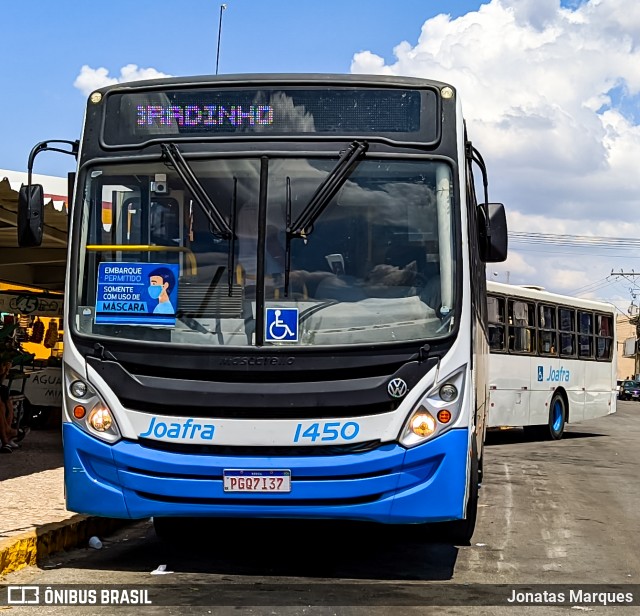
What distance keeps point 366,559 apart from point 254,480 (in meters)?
1.81

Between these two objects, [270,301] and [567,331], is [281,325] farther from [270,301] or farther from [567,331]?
[567,331]

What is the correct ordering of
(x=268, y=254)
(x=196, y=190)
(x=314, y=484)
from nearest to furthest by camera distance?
(x=314, y=484) < (x=268, y=254) < (x=196, y=190)

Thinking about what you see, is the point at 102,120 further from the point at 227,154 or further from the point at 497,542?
the point at 497,542

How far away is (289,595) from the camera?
268 inches

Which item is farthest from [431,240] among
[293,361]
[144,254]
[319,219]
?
[144,254]

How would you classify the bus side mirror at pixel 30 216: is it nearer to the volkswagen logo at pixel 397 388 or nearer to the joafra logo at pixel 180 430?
the joafra logo at pixel 180 430

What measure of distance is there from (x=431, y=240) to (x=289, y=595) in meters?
2.48

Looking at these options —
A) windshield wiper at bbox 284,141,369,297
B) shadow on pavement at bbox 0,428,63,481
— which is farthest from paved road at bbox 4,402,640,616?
shadow on pavement at bbox 0,428,63,481

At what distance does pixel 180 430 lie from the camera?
271 inches

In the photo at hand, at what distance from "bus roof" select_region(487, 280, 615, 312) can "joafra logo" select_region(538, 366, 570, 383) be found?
1418mm

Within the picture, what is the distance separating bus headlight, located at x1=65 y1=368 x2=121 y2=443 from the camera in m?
7.04

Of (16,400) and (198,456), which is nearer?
(198,456)

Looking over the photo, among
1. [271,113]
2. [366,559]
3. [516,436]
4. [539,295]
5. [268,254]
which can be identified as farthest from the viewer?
[516,436]

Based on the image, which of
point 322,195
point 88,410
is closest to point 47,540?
point 88,410
